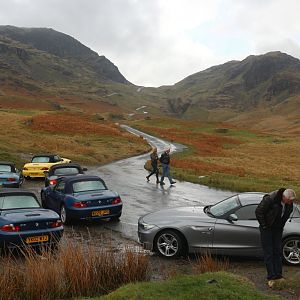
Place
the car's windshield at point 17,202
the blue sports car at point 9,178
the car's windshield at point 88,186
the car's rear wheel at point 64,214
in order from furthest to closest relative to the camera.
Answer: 1. the blue sports car at point 9,178
2. the car's windshield at point 88,186
3. the car's rear wheel at point 64,214
4. the car's windshield at point 17,202

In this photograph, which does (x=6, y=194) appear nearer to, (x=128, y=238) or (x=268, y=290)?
(x=128, y=238)

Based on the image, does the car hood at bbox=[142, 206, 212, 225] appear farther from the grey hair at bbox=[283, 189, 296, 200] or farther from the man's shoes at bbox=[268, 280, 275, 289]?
the grey hair at bbox=[283, 189, 296, 200]

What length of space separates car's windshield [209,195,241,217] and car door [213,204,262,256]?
11.9 inches

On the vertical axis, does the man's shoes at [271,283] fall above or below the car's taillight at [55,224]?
below

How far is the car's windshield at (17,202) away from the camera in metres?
10.9

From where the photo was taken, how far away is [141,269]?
7.80 m

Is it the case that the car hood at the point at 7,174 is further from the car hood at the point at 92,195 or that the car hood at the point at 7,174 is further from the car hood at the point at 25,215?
the car hood at the point at 25,215

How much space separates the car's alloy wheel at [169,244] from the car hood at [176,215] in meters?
0.31

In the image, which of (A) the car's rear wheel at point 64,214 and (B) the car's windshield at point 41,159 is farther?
(B) the car's windshield at point 41,159

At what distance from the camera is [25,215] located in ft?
34.0

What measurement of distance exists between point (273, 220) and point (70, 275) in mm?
3564

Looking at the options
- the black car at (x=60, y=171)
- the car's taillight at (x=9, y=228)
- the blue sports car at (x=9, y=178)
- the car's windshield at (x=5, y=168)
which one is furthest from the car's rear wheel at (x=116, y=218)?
the car's windshield at (x=5, y=168)

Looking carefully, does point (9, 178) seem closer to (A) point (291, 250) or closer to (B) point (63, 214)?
(B) point (63, 214)

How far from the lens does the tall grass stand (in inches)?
267
